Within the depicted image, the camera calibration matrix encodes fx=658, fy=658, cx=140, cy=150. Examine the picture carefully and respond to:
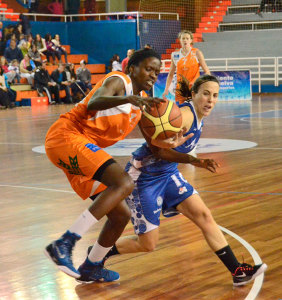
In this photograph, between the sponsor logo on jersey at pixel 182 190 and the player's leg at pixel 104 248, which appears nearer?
the player's leg at pixel 104 248

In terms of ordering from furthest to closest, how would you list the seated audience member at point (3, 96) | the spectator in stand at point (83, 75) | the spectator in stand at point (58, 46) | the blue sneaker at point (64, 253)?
the spectator in stand at point (58, 46) < the spectator in stand at point (83, 75) < the seated audience member at point (3, 96) < the blue sneaker at point (64, 253)

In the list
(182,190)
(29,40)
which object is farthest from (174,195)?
(29,40)

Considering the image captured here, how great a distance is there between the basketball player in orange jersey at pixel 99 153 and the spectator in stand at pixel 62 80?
1918cm

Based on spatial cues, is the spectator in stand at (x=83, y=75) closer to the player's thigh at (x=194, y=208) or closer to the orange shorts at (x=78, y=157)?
the orange shorts at (x=78, y=157)

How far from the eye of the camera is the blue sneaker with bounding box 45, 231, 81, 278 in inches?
147

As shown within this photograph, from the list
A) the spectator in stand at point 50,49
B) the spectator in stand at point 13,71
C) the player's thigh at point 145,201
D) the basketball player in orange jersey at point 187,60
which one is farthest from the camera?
the spectator in stand at point 50,49

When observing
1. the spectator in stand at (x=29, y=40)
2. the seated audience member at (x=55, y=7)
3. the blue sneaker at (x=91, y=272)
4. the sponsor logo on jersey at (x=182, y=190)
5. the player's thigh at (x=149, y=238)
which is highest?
the seated audience member at (x=55, y=7)

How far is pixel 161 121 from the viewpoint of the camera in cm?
404

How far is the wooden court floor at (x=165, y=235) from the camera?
3924mm

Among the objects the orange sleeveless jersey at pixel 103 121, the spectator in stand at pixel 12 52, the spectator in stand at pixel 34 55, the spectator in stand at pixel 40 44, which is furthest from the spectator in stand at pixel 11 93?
the orange sleeveless jersey at pixel 103 121

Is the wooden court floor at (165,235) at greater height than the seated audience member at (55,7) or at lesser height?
lesser

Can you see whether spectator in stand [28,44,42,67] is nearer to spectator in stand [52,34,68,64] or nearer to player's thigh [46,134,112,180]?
spectator in stand [52,34,68,64]

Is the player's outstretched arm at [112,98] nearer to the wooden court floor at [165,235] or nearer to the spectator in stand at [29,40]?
the wooden court floor at [165,235]

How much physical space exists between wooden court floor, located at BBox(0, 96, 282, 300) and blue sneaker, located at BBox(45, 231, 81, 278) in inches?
6.9
